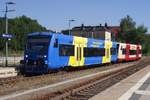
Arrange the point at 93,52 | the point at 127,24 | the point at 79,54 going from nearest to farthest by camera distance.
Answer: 1. the point at 79,54
2. the point at 93,52
3. the point at 127,24

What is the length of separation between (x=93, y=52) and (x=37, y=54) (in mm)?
13324

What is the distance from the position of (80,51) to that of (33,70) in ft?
27.3

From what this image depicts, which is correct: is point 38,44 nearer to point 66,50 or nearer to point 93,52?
point 66,50

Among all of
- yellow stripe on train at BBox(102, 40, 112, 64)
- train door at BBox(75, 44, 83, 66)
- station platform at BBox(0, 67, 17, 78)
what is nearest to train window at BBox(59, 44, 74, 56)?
train door at BBox(75, 44, 83, 66)

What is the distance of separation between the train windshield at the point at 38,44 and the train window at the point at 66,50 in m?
1.54

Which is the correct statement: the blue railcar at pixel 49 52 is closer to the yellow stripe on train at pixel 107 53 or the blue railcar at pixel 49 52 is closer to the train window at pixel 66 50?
the train window at pixel 66 50

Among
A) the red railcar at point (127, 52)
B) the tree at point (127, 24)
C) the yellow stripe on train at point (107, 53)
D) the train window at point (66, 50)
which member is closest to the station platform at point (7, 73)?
the train window at point (66, 50)

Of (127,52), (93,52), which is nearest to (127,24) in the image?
(127,52)

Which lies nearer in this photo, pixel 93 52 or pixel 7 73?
pixel 7 73

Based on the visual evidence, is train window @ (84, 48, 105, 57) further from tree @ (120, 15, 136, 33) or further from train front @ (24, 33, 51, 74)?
tree @ (120, 15, 136, 33)

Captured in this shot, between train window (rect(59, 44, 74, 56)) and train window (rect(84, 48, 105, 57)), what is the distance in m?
5.09

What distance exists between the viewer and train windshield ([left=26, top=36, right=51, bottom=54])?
98.7ft

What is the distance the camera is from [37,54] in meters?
30.2

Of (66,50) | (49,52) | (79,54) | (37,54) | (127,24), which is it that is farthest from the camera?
(127,24)
